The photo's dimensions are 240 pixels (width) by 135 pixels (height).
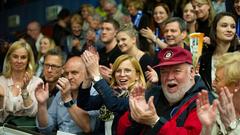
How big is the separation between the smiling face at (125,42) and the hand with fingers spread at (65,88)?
1.74 meters

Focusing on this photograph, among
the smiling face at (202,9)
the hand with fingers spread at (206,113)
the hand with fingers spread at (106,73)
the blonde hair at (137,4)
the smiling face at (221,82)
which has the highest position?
the blonde hair at (137,4)

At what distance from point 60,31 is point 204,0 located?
3862 millimetres

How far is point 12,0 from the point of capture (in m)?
13.0

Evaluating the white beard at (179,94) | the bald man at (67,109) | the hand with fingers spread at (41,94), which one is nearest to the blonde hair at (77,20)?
the bald man at (67,109)

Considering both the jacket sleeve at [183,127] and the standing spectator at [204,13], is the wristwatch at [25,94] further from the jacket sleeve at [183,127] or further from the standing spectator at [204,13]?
the standing spectator at [204,13]

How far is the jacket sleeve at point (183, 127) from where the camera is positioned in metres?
3.49

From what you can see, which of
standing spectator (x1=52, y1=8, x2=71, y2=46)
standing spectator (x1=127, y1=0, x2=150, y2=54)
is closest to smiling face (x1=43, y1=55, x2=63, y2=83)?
standing spectator (x1=127, y1=0, x2=150, y2=54)

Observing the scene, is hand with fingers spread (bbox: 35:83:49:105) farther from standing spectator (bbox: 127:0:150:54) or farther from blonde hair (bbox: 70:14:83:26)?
blonde hair (bbox: 70:14:83:26)

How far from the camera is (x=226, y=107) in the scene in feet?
10.8

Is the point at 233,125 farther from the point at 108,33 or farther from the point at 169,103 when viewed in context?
the point at 108,33

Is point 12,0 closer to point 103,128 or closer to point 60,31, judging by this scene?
point 60,31

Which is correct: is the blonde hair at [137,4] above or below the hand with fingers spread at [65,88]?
above

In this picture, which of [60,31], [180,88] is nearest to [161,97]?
[180,88]

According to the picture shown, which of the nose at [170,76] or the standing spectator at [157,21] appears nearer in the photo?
the nose at [170,76]
